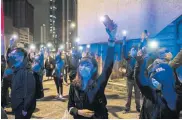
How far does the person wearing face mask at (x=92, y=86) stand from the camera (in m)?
2.72

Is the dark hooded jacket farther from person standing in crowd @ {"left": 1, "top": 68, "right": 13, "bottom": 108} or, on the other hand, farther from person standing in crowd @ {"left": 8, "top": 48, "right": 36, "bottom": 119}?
person standing in crowd @ {"left": 1, "top": 68, "right": 13, "bottom": 108}

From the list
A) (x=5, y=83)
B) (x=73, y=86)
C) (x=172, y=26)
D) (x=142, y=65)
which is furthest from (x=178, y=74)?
(x=172, y=26)

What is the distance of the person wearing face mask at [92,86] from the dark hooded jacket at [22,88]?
1.16 meters

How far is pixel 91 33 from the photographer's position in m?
10.3

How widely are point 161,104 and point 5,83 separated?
4.56 metres

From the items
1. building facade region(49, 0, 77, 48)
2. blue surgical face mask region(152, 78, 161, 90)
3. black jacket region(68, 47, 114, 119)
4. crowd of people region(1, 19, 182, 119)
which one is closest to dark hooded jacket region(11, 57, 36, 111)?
crowd of people region(1, 19, 182, 119)

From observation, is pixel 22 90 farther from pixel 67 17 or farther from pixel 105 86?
pixel 67 17

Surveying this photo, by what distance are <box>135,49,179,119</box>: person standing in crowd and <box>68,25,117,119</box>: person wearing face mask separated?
1.05 feet

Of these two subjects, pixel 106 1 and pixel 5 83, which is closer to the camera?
pixel 5 83

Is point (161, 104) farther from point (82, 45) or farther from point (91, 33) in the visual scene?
point (82, 45)

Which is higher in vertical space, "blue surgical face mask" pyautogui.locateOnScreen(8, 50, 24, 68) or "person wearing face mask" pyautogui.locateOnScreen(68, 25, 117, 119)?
"blue surgical face mask" pyautogui.locateOnScreen(8, 50, 24, 68)

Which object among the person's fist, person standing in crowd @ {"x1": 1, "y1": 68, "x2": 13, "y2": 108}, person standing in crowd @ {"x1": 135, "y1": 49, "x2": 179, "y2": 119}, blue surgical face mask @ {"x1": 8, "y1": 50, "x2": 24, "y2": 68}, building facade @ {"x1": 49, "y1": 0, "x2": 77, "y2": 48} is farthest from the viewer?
building facade @ {"x1": 49, "y1": 0, "x2": 77, "y2": 48}

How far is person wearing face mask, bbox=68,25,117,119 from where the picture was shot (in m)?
2.72

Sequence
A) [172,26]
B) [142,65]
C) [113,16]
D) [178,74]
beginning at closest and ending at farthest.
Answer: [142,65] → [178,74] → [172,26] → [113,16]
